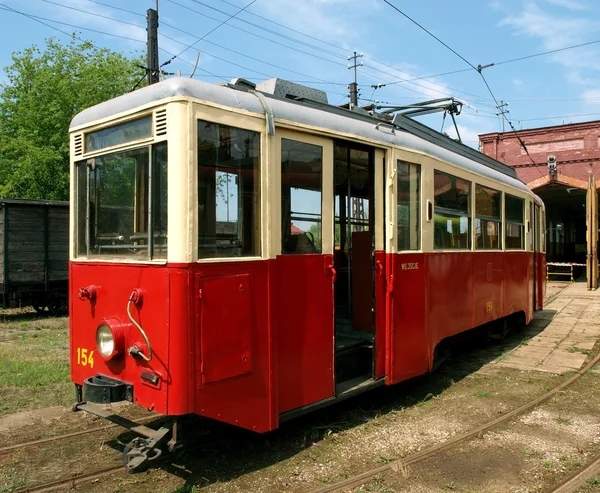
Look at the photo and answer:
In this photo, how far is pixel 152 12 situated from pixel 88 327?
38.8 feet

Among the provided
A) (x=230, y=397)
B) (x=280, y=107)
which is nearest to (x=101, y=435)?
(x=230, y=397)

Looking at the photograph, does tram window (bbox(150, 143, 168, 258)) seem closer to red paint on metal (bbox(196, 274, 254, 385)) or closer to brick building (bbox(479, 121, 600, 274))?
red paint on metal (bbox(196, 274, 254, 385))

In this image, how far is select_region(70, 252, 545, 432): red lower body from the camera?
345 cm

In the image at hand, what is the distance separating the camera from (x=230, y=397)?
12.1 ft

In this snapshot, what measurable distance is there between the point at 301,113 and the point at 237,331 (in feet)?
6.05

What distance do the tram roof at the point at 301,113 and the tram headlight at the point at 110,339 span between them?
1568 mm

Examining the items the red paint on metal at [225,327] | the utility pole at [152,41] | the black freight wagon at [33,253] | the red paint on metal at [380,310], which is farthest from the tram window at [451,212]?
the black freight wagon at [33,253]

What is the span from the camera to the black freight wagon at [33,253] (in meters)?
12.1

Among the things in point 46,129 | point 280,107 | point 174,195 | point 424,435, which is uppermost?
point 46,129

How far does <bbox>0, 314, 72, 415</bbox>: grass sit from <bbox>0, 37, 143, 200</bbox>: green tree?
1121 centimetres

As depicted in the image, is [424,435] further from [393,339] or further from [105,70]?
[105,70]

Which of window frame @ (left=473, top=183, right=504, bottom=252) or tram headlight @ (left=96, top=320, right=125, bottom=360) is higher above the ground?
window frame @ (left=473, top=183, right=504, bottom=252)

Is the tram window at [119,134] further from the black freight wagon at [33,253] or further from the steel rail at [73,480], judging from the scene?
the black freight wagon at [33,253]

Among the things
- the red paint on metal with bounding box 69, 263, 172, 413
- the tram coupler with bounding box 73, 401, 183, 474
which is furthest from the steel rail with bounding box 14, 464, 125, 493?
the red paint on metal with bounding box 69, 263, 172, 413
